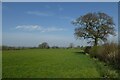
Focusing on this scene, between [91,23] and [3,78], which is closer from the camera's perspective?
[3,78]

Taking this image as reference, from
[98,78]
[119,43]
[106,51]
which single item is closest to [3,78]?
[98,78]

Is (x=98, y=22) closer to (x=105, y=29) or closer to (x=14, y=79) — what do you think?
(x=105, y=29)

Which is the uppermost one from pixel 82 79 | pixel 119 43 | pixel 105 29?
pixel 105 29

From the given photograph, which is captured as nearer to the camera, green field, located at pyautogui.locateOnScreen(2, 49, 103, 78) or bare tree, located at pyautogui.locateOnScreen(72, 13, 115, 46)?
green field, located at pyautogui.locateOnScreen(2, 49, 103, 78)

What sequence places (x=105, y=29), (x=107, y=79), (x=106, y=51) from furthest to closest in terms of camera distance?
(x=105, y=29), (x=106, y=51), (x=107, y=79)

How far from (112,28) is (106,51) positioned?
31.9 meters

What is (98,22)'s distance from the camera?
Result: 53.2m

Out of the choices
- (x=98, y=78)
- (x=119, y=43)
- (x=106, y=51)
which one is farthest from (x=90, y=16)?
(x=98, y=78)

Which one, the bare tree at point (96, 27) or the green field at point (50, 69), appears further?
the bare tree at point (96, 27)

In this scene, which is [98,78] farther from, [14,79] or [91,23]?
[91,23]

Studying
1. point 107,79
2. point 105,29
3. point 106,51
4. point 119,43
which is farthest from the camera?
point 105,29

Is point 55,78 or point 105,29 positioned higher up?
point 105,29

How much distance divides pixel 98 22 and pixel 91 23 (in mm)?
1548

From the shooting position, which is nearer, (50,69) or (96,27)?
(50,69)
